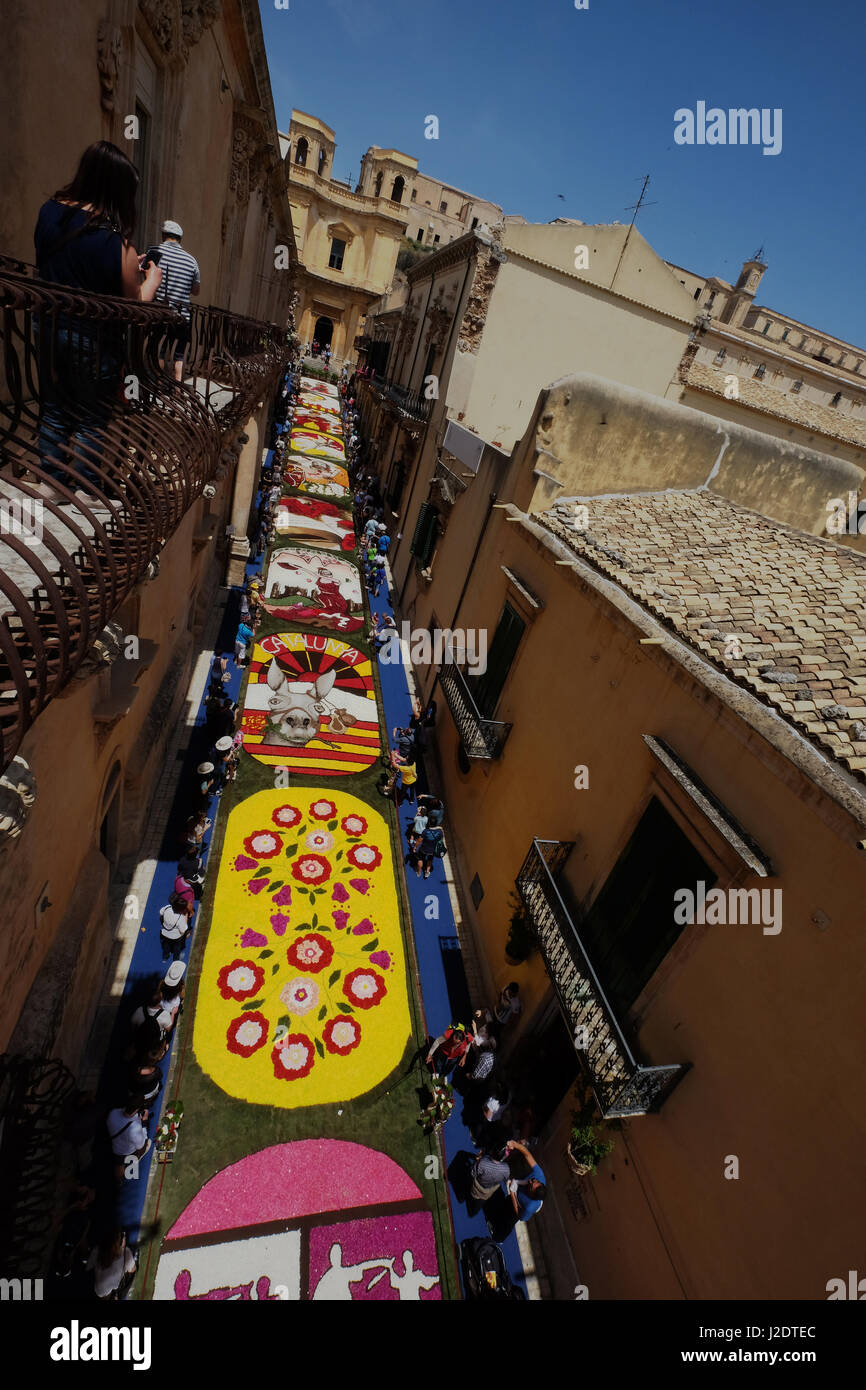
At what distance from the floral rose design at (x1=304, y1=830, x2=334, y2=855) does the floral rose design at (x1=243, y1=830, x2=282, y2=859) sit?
539 mm

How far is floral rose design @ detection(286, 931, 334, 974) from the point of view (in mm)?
9758

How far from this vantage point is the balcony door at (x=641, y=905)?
5957 mm

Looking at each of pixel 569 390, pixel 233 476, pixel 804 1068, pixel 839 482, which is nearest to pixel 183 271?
pixel 569 390

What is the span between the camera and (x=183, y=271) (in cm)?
546

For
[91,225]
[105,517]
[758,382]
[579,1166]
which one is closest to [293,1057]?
[579,1166]

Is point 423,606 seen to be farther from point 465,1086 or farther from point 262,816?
point 465,1086

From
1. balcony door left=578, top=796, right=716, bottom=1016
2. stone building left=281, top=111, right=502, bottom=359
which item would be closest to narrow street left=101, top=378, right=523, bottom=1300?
balcony door left=578, top=796, right=716, bottom=1016

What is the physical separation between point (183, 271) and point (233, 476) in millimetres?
13590

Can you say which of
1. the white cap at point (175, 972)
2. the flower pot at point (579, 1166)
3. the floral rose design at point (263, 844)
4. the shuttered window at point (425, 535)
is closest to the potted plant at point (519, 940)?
the flower pot at point (579, 1166)

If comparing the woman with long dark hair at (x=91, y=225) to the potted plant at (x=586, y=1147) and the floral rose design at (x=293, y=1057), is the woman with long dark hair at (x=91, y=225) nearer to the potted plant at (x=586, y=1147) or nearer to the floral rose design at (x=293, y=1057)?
the potted plant at (x=586, y=1147)

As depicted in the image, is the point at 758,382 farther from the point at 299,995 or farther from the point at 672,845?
the point at 299,995

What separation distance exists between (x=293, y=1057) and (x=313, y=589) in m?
14.8
